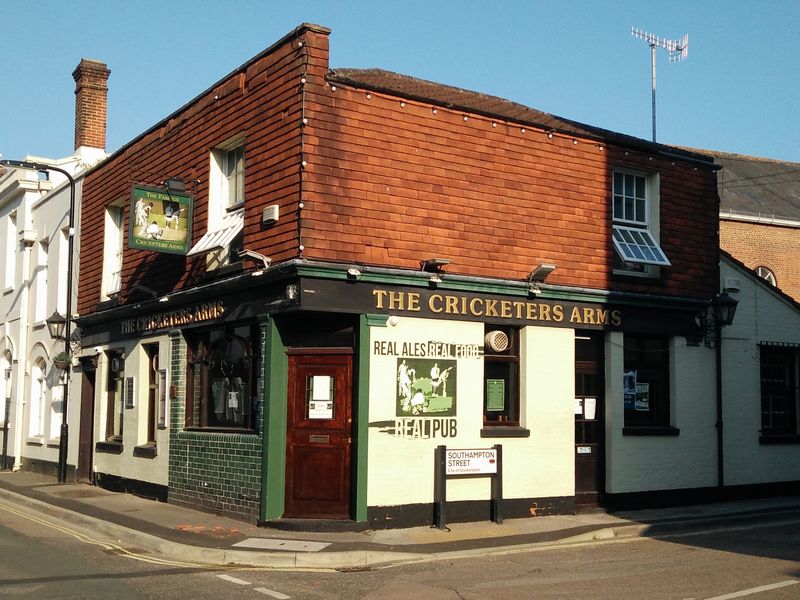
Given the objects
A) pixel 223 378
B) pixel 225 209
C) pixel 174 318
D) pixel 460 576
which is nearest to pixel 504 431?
pixel 460 576

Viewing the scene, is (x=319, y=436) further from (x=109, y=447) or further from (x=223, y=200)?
(x=109, y=447)

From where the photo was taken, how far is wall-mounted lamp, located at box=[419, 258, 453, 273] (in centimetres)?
1338

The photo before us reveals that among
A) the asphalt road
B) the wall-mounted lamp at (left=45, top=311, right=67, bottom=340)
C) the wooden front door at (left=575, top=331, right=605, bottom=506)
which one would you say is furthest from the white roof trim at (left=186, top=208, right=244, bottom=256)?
the wall-mounted lamp at (left=45, top=311, right=67, bottom=340)

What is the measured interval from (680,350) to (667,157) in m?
3.52

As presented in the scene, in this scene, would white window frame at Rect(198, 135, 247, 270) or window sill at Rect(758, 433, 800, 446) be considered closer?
white window frame at Rect(198, 135, 247, 270)

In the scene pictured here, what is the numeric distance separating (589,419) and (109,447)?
9.82 metres

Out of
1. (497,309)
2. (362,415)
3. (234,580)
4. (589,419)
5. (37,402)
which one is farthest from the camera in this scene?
(37,402)

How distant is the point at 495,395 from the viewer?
14453mm

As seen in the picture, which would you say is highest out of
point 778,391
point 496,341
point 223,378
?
point 496,341

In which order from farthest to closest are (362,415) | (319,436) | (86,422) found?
(86,422) < (319,436) < (362,415)

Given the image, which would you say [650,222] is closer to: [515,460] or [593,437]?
[593,437]

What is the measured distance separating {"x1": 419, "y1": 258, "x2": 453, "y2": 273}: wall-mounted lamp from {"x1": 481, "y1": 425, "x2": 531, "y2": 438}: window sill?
2569 millimetres

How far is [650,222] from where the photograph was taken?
16.4 metres

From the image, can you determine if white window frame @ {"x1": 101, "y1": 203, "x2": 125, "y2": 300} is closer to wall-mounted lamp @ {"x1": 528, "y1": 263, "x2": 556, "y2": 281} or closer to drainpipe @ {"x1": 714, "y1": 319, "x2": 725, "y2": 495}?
wall-mounted lamp @ {"x1": 528, "y1": 263, "x2": 556, "y2": 281}
